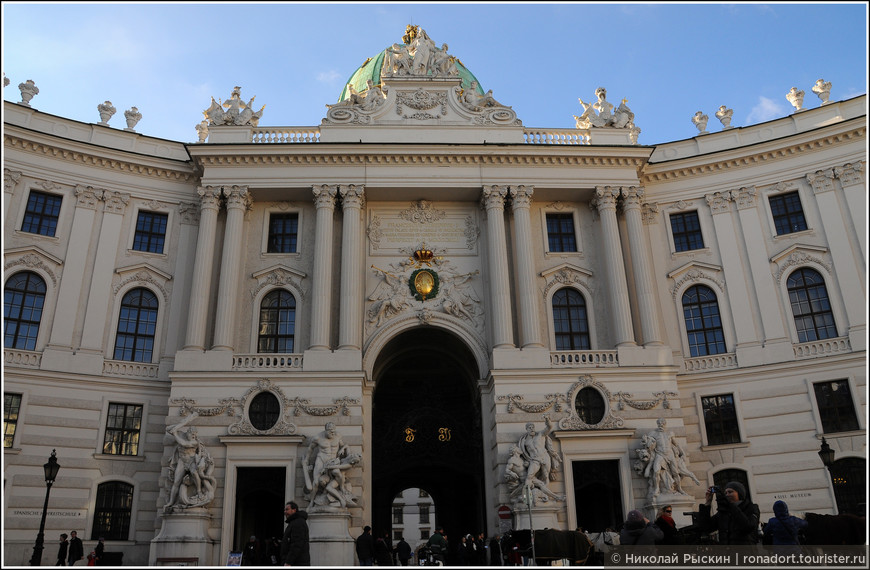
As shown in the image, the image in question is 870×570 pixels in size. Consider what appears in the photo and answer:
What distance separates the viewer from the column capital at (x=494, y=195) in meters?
32.1

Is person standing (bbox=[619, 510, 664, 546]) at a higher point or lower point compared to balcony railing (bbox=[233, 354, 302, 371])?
lower

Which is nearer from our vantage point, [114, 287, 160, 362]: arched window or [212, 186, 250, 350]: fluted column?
[212, 186, 250, 350]: fluted column

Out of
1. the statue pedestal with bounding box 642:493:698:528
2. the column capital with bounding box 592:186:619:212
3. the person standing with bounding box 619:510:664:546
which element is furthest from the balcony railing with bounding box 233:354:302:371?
the person standing with bounding box 619:510:664:546

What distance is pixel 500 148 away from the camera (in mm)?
32219

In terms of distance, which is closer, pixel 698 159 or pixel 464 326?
pixel 464 326

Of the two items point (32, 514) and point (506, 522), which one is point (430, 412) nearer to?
point (506, 522)

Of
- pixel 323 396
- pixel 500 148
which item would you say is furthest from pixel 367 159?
pixel 323 396

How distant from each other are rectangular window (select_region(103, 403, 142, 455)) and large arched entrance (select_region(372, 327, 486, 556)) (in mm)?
10867

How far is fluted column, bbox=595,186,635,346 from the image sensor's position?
98.2 feet

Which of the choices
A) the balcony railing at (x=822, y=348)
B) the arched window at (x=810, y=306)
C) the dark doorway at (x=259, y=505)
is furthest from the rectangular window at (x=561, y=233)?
the dark doorway at (x=259, y=505)

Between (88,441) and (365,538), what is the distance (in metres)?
13.6

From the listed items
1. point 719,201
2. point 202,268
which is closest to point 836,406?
point 719,201

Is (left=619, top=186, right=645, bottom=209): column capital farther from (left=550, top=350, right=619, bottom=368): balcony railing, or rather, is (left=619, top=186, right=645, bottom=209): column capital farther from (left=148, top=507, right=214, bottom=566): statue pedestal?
(left=148, top=507, right=214, bottom=566): statue pedestal

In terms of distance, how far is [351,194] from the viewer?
31.9m
